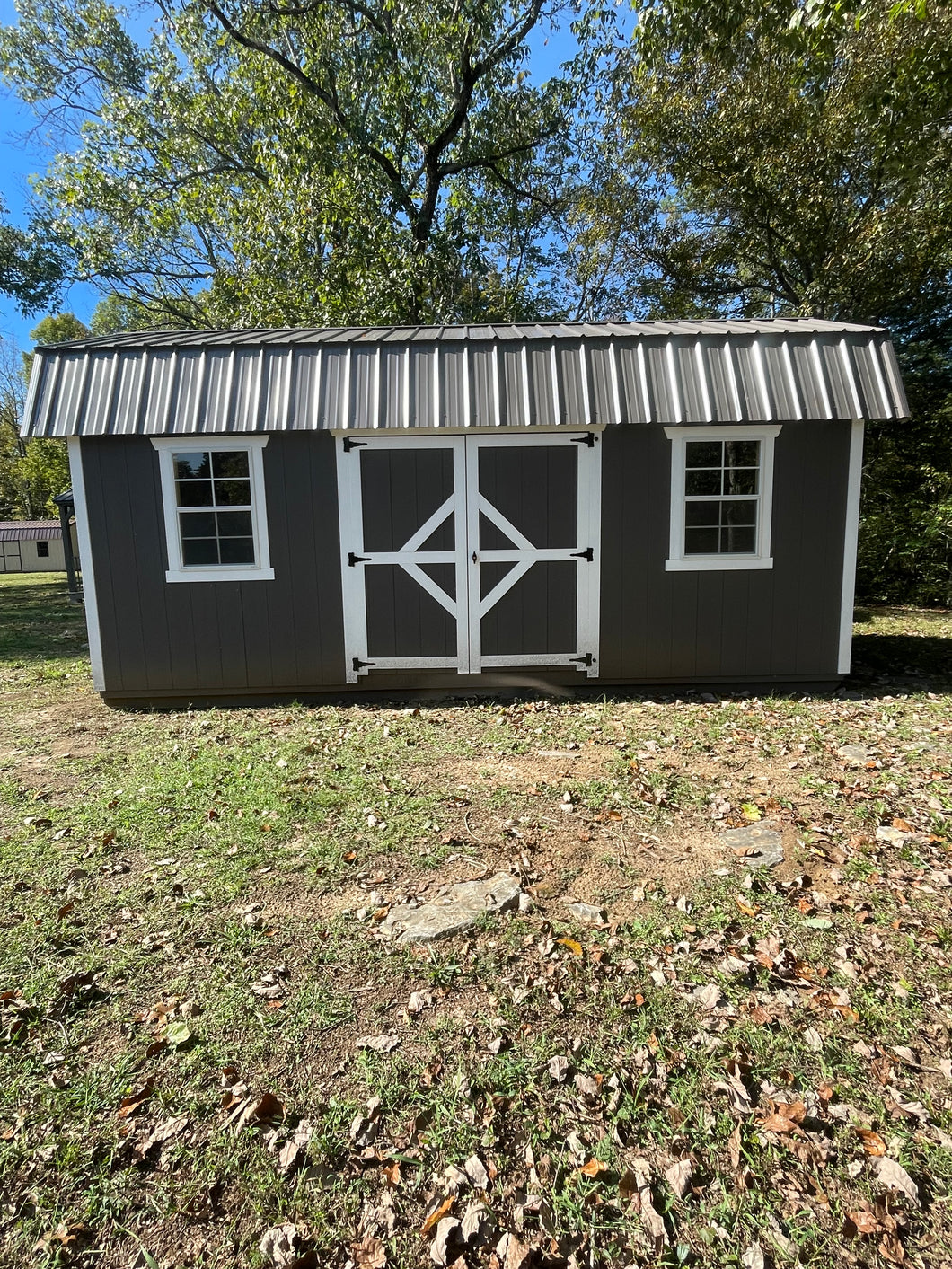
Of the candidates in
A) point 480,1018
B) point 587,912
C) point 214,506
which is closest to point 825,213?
point 214,506

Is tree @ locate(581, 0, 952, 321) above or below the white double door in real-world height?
above

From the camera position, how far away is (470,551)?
6.68 m

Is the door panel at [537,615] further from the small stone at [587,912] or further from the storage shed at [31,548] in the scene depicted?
the storage shed at [31,548]

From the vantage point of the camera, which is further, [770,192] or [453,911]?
[770,192]

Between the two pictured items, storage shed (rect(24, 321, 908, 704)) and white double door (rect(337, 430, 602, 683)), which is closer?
storage shed (rect(24, 321, 908, 704))

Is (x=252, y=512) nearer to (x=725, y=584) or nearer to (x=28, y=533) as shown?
(x=725, y=584)

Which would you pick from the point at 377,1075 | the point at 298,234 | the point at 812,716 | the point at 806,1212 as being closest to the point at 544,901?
the point at 377,1075

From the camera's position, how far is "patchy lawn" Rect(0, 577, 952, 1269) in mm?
1983

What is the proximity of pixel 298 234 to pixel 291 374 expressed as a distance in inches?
418

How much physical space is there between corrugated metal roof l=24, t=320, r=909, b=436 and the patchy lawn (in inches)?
122

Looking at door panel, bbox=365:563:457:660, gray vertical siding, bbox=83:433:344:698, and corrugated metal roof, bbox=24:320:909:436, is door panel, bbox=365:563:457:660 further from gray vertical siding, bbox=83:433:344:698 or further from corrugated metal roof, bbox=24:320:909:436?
corrugated metal roof, bbox=24:320:909:436

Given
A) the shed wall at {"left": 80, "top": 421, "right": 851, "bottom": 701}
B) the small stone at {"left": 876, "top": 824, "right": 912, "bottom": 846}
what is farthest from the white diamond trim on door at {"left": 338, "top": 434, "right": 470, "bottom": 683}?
the small stone at {"left": 876, "top": 824, "right": 912, "bottom": 846}

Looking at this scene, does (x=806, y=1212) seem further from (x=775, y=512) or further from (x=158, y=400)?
(x=158, y=400)

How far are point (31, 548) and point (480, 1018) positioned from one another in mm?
29340
